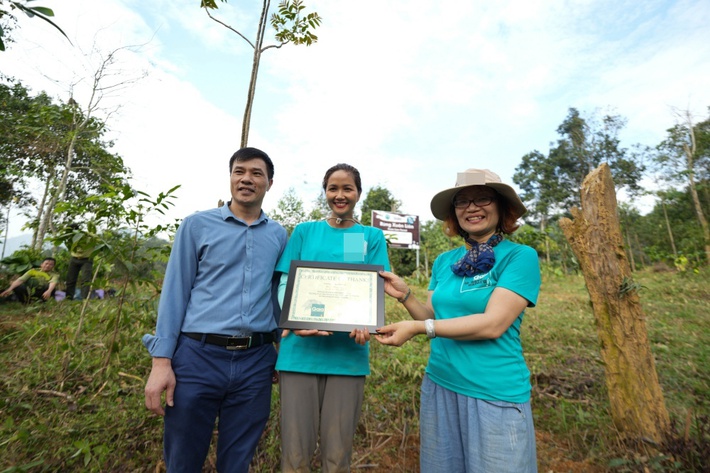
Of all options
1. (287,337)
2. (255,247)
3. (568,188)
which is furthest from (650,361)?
(568,188)

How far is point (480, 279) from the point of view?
5.69 feet

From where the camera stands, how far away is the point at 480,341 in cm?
167

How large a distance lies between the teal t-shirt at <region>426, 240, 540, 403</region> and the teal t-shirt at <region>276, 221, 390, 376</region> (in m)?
0.46

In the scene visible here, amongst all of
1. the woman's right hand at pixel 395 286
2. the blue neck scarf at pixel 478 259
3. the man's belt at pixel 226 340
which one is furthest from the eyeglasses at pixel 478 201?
the man's belt at pixel 226 340

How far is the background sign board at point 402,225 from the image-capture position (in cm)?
1494

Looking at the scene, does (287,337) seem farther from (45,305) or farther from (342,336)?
(45,305)

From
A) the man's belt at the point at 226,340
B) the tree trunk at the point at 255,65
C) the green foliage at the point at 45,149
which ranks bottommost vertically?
the man's belt at the point at 226,340

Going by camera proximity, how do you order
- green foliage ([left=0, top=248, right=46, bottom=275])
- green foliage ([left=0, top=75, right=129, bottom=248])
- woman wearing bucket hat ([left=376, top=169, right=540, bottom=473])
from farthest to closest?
1. green foliage ([left=0, top=75, right=129, bottom=248])
2. green foliage ([left=0, top=248, right=46, bottom=275])
3. woman wearing bucket hat ([left=376, top=169, right=540, bottom=473])

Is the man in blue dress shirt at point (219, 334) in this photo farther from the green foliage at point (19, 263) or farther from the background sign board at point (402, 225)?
the background sign board at point (402, 225)

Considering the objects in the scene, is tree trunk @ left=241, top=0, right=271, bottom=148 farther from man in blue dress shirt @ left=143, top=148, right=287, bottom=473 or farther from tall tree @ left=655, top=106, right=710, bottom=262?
tall tree @ left=655, top=106, right=710, bottom=262

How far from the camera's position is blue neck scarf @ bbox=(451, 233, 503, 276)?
1722 mm

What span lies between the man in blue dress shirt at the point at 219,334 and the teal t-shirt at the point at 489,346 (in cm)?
103

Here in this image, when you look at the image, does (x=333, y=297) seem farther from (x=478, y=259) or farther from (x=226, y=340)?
(x=478, y=259)

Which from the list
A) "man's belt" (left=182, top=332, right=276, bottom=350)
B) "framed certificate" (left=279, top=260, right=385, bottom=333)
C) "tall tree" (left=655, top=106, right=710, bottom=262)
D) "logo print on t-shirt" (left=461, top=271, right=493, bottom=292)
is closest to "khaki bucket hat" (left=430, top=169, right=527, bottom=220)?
"logo print on t-shirt" (left=461, top=271, right=493, bottom=292)
